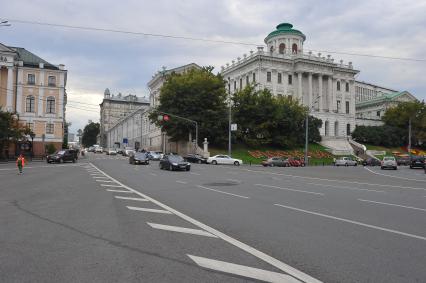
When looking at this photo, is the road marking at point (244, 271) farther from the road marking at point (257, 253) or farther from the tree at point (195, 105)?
the tree at point (195, 105)

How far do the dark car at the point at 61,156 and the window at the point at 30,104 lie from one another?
25528 mm

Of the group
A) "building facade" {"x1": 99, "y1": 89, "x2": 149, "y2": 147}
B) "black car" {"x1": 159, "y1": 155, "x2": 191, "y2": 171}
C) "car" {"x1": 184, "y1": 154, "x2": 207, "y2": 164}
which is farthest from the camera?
Answer: "building facade" {"x1": 99, "y1": 89, "x2": 149, "y2": 147}

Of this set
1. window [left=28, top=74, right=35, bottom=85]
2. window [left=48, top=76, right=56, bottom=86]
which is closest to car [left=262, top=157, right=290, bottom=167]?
window [left=48, top=76, right=56, bottom=86]

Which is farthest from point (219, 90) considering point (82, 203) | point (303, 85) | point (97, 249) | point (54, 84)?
point (97, 249)

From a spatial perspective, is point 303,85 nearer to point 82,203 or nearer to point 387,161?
point 387,161

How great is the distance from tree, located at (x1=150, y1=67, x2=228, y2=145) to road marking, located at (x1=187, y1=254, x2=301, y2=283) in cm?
6185

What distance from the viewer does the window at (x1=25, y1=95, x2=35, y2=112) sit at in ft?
239

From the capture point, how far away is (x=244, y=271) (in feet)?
18.5

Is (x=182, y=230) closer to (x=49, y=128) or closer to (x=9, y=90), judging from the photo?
(x=9, y=90)

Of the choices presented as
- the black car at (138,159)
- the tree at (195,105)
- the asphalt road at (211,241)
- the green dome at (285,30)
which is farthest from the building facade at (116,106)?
the asphalt road at (211,241)

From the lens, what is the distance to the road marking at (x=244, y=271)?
5.30 m

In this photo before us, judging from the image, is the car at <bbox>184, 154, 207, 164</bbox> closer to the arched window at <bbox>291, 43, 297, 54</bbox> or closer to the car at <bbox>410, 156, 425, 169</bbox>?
the car at <bbox>410, 156, 425, 169</bbox>

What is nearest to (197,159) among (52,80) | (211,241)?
(52,80)

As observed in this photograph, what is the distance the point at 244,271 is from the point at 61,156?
157 ft
